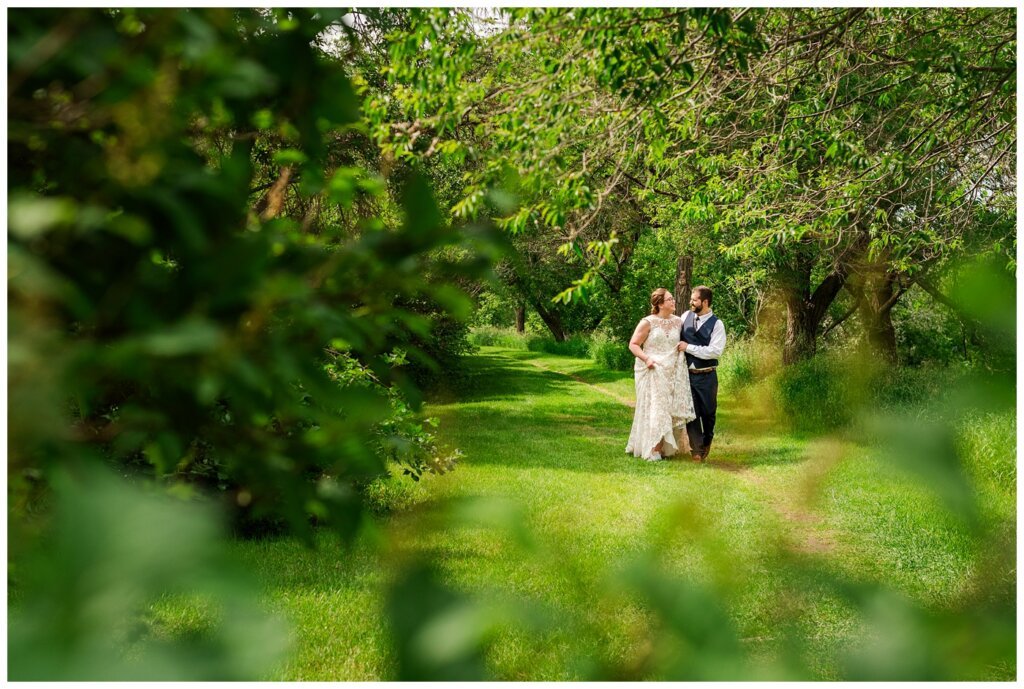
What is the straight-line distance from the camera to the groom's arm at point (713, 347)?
9.30 m

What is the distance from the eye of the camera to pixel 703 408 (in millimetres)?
9523

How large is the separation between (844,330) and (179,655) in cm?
2102

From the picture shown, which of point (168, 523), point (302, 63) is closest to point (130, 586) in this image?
point (168, 523)

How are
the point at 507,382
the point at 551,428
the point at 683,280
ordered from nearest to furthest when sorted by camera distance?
the point at 551,428 < the point at 683,280 < the point at 507,382

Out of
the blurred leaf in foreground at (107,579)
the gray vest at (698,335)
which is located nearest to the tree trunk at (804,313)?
the gray vest at (698,335)

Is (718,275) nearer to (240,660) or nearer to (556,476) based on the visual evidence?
(556,476)

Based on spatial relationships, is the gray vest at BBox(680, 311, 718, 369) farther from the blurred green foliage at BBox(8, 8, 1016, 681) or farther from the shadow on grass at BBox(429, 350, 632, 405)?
the blurred green foliage at BBox(8, 8, 1016, 681)

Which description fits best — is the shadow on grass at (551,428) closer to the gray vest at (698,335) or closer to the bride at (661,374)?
the bride at (661,374)

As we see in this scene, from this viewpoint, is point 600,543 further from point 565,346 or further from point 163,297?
point 565,346

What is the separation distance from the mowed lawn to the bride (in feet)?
1.54

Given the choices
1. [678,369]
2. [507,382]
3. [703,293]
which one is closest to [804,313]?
[507,382]

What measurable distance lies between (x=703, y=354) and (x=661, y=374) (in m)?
0.57

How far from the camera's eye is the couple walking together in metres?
9.41

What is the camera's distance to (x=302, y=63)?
865 millimetres
